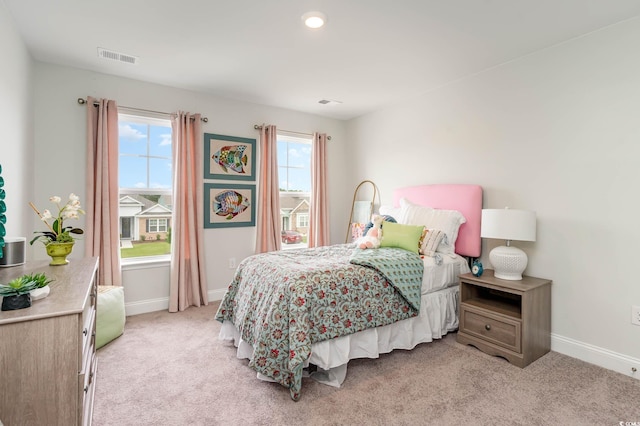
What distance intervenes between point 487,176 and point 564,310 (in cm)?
130

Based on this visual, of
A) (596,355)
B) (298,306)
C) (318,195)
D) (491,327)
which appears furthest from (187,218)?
(596,355)

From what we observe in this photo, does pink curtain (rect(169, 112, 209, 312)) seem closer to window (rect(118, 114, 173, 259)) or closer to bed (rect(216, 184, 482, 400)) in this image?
window (rect(118, 114, 173, 259))

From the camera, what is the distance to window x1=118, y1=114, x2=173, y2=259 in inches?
137

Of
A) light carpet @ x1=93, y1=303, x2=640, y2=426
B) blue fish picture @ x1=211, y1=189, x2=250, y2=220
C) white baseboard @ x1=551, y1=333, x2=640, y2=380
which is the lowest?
light carpet @ x1=93, y1=303, x2=640, y2=426

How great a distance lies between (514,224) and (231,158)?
10.1 feet

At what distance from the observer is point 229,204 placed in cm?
394

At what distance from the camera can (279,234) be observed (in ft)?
13.7

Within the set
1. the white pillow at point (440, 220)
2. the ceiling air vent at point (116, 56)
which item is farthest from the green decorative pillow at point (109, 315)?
the white pillow at point (440, 220)

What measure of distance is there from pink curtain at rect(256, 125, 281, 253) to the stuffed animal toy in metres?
1.37

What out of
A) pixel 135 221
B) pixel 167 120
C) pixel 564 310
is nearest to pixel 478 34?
pixel 564 310

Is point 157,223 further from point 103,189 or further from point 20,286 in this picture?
point 20,286

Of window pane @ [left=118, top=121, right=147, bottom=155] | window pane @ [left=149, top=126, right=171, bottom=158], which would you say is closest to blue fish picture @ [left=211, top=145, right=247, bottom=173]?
window pane @ [left=149, top=126, right=171, bottom=158]

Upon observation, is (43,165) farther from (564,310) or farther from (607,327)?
(607,327)

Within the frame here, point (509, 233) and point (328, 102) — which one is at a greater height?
point (328, 102)
